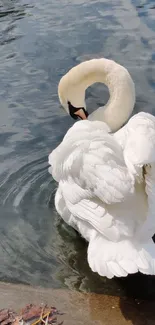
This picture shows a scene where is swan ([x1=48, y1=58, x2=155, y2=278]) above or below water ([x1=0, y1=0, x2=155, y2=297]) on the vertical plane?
above

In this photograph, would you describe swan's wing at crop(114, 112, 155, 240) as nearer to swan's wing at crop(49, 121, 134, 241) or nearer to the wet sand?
swan's wing at crop(49, 121, 134, 241)

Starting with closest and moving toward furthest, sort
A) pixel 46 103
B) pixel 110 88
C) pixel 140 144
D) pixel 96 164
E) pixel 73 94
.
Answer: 1. pixel 140 144
2. pixel 96 164
3. pixel 110 88
4. pixel 73 94
5. pixel 46 103

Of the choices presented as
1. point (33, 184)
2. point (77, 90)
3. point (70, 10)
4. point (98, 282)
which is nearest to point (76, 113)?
point (77, 90)

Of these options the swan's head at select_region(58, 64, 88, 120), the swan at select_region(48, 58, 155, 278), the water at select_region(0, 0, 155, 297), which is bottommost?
the water at select_region(0, 0, 155, 297)

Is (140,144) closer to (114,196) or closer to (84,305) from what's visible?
(114,196)

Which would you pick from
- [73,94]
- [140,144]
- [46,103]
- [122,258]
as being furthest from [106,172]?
[46,103]

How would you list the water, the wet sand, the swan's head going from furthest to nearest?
the swan's head
the water
the wet sand

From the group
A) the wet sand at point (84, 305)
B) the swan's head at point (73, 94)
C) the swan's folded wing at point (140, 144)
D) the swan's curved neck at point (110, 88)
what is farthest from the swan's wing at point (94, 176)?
the swan's head at point (73, 94)

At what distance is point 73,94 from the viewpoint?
5.62 meters

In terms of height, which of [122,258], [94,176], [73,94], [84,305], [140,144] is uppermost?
[140,144]

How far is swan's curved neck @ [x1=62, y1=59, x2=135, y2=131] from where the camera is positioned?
5367 mm

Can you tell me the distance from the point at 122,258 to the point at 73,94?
229 cm

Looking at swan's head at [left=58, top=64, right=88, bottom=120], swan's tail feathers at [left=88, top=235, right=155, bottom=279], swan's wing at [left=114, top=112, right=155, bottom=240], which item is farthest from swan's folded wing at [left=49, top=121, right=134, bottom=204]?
swan's head at [left=58, top=64, right=88, bottom=120]

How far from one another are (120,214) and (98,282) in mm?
662
